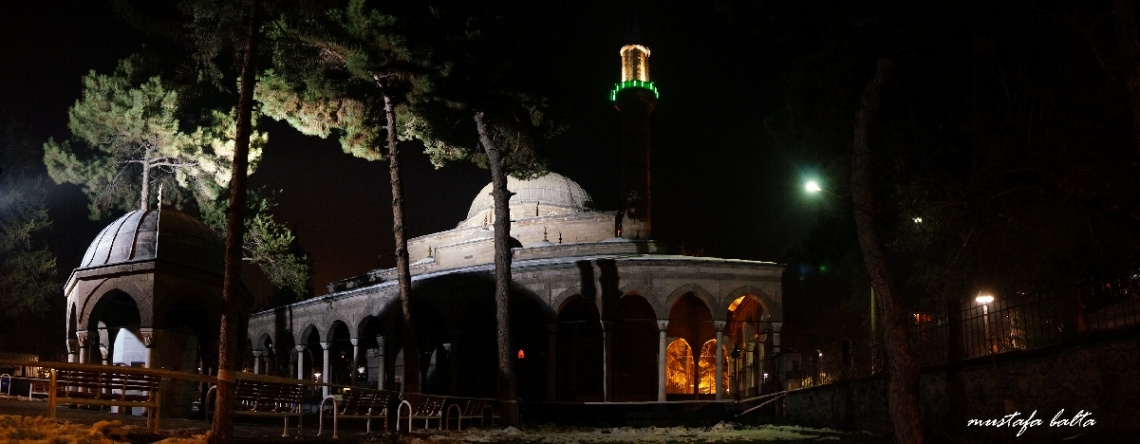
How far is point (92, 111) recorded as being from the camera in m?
20.0

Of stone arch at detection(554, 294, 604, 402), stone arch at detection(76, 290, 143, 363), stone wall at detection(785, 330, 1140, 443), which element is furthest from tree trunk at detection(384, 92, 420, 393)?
stone arch at detection(554, 294, 604, 402)

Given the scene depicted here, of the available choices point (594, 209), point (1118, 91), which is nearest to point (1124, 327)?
point (1118, 91)

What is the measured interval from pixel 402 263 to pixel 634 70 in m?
20.8

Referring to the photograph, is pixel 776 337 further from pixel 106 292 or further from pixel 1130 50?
pixel 106 292

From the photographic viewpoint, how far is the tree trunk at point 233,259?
832 centimetres

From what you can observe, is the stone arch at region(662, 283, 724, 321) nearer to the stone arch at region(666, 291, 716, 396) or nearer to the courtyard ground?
the stone arch at region(666, 291, 716, 396)

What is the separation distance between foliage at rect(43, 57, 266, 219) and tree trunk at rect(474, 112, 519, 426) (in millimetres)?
6216

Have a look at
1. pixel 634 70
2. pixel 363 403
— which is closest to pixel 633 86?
pixel 634 70

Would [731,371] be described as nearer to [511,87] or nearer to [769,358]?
[769,358]

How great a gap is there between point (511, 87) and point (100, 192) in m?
10.8

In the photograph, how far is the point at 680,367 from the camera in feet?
88.2

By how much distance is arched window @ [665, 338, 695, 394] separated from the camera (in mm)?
26719

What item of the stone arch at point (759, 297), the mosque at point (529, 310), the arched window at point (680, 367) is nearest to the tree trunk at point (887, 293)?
the mosque at point (529, 310)

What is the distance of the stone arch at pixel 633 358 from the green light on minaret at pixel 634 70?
10.9 m
